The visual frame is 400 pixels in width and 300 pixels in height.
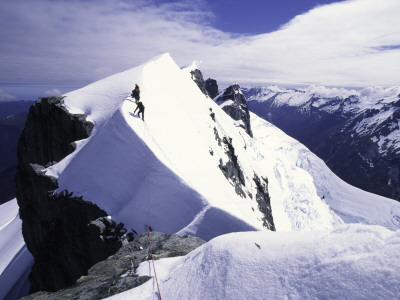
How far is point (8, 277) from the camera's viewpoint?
2847 cm

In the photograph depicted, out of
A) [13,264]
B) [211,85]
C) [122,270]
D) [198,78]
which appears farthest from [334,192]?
[122,270]

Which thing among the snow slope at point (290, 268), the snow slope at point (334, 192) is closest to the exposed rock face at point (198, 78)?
the snow slope at point (334, 192)

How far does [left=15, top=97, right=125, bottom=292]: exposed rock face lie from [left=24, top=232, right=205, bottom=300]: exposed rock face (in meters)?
3.47

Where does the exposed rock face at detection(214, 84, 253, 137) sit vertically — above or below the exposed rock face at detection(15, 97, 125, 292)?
above

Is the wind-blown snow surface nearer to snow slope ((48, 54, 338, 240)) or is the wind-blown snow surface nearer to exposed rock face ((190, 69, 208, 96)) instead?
snow slope ((48, 54, 338, 240))

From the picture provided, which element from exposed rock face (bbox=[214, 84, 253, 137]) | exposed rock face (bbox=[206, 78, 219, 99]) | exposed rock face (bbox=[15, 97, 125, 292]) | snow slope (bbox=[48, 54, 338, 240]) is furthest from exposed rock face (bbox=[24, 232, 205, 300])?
exposed rock face (bbox=[206, 78, 219, 99])

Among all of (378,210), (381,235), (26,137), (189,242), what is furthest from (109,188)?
(378,210)

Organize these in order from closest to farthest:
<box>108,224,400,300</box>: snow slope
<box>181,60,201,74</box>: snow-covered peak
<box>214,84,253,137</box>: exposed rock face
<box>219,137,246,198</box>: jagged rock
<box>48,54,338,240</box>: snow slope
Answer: <box>108,224,400,300</box>: snow slope → <box>48,54,338,240</box>: snow slope → <box>219,137,246,198</box>: jagged rock → <box>181,60,201,74</box>: snow-covered peak → <box>214,84,253,137</box>: exposed rock face

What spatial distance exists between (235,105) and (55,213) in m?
97.4

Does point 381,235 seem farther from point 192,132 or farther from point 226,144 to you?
point 226,144

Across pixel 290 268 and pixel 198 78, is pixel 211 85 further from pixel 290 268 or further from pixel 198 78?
pixel 290 268

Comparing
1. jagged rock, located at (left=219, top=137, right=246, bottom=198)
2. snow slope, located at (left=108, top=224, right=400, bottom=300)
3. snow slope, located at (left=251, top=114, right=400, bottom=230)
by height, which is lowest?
snow slope, located at (left=251, top=114, right=400, bottom=230)

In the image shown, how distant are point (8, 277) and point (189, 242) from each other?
30609 millimetres

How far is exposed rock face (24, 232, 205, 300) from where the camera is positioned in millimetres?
6875
